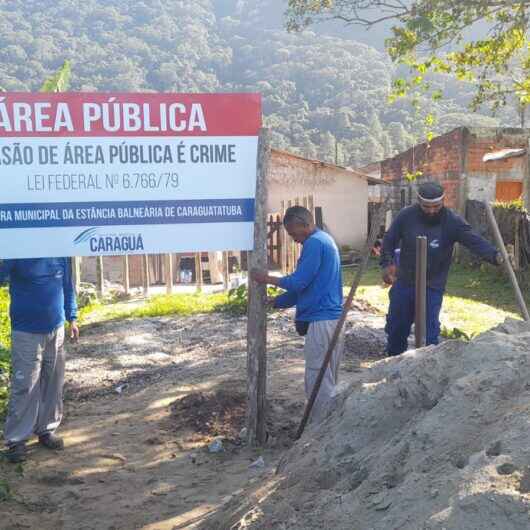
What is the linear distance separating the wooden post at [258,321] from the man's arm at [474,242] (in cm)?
164

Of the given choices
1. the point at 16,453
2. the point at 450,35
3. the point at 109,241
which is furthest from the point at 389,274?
the point at 450,35

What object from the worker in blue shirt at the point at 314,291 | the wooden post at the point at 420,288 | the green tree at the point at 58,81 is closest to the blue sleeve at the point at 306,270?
the worker in blue shirt at the point at 314,291

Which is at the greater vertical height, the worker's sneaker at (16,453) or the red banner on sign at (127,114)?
the red banner on sign at (127,114)

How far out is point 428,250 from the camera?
5.21 m

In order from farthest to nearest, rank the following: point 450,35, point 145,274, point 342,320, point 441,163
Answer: point 441,163
point 145,274
point 450,35
point 342,320

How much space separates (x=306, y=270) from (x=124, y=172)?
4.74 feet

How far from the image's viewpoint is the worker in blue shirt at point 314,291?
4.30m

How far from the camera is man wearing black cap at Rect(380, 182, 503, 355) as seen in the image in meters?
5.18

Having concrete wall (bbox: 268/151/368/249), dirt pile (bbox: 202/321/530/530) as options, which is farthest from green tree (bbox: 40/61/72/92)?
dirt pile (bbox: 202/321/530/530)

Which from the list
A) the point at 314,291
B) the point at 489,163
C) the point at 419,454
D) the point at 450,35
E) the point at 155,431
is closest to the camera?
the point at 419,454

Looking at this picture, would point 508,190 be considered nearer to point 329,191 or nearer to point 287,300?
point 329,191

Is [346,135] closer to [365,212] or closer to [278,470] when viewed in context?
[365,212]

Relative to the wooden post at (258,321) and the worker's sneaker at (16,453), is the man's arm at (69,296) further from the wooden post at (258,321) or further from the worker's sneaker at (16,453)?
the wooden post at (258,321)

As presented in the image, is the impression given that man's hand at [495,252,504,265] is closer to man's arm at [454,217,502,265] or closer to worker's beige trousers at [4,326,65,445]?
man's arm at [454,217,502,265]
